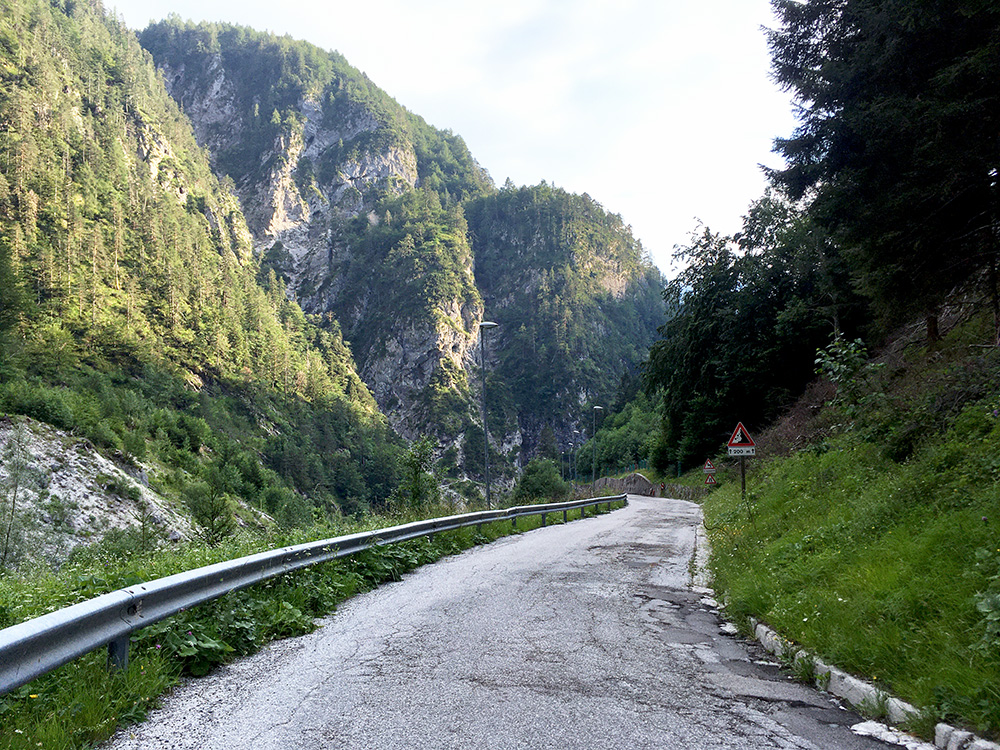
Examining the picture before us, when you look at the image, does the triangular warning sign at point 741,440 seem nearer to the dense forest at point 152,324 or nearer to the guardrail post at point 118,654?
the guardrail post at point 118,654

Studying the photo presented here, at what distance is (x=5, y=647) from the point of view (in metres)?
3.21

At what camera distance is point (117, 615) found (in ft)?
14.2

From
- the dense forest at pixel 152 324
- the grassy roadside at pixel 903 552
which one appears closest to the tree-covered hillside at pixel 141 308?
the dense forest at pixel 152 324

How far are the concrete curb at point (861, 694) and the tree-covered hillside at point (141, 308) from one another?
55.7 metres

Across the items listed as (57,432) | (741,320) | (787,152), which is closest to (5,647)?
(787,152)

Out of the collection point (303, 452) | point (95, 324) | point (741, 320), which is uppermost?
point (95, 324)

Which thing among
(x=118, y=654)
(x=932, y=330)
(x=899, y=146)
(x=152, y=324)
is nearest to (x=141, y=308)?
(x=152, y=324)

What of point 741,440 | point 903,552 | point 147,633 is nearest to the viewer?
point 147,633

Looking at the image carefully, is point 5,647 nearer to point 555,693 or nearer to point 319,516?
point 555,693

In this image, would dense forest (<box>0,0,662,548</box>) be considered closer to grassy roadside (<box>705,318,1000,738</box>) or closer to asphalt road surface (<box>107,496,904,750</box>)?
grassy roadside (<box>705,318,1000,738</box>)

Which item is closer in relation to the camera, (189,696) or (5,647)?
(5,647)

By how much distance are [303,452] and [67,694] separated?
4987 inches

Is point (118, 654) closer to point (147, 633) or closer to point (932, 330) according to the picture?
point (147, 633)

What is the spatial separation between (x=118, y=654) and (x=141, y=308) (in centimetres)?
→ 13383
